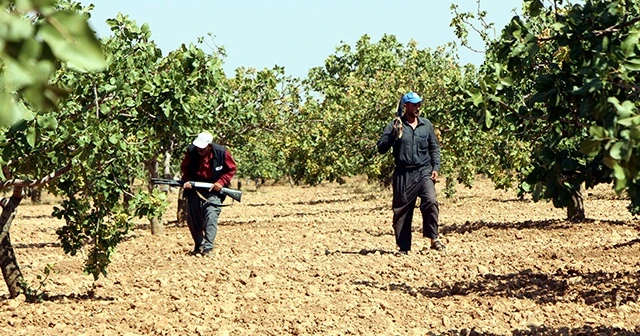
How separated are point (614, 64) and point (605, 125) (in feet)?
2.53

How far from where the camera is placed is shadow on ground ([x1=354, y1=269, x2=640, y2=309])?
8305 mm

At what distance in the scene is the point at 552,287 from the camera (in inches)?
355

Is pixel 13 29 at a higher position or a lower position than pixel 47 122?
lower

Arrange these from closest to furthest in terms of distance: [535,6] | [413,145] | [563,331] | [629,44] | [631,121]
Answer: [631,121]
[629,44]
[535,6]
[563,331]
[413,145]

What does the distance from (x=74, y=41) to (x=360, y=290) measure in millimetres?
7714

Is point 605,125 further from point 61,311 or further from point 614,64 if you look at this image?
point 61,311

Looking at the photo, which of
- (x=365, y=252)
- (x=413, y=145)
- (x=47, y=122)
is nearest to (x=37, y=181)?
(x=47, y=122)

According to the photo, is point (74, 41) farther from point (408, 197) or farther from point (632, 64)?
point (408, 197)

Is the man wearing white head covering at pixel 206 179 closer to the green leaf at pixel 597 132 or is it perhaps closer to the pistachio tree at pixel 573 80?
the pistachio tree at pixel 573 80

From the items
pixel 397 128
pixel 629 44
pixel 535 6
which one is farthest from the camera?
pixel 397 128

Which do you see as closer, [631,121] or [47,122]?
[631,121]

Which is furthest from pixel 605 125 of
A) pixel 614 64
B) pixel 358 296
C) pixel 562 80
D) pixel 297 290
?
pixel 297 290

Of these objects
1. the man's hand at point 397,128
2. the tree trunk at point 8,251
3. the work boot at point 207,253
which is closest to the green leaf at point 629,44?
the tree trunk at point 8,251

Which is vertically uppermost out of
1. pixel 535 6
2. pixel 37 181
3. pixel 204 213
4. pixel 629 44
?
A: pixel 535 6
